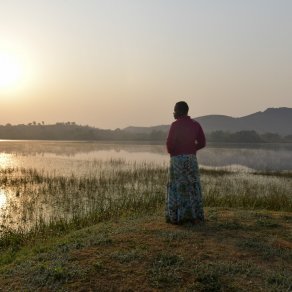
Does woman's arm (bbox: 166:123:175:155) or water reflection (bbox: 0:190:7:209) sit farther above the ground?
woman's arm (bbox: 166:123:175:155)

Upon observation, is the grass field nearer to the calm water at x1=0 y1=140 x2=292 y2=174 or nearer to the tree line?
the calm water at x1=0 y1=140 x2=292 y2=174

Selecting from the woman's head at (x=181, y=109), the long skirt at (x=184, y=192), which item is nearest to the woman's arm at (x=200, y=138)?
the long skirt at (x=184, y=192)

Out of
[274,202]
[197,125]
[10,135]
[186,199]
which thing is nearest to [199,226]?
[186,199]

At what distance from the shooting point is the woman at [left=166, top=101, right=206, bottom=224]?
29.8ft

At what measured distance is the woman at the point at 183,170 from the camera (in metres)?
9.08

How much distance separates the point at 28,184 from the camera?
2306 cm

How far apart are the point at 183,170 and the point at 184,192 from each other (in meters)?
0.50

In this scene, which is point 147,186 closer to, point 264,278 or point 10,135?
point 264,278

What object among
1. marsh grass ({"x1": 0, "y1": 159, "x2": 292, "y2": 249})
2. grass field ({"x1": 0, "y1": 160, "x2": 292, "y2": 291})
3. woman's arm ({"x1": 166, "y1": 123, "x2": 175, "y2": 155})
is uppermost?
woman's arm ({"x1": 166, "y1": 123, "x2": 175, "y2": 155})

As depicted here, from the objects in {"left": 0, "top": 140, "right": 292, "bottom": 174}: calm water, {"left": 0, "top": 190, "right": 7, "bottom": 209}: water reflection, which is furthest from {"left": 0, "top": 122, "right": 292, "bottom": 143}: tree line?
{"left": 0, "top": 190, "right": 7, "bottom": 209}: water reflection

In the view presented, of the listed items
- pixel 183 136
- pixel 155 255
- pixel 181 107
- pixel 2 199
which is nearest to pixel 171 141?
pixel 183 136

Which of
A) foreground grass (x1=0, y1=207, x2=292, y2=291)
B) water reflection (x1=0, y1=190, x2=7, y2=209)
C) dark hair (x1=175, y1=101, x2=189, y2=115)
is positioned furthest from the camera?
water reflection (x1=0, y1=190, x2=7, y2=209)

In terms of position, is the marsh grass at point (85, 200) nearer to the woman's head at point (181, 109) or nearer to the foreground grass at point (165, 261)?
the foreground grass at point (165, 261)

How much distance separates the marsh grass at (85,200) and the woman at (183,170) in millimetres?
1020
